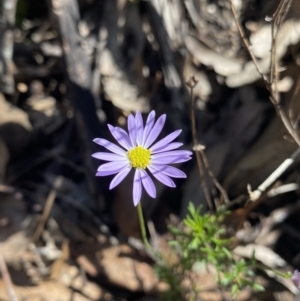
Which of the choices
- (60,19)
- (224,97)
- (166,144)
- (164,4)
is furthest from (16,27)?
(166,144)

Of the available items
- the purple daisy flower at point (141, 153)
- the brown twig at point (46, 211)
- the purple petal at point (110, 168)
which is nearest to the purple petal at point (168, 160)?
the purple daisy flower at point (141, 153)

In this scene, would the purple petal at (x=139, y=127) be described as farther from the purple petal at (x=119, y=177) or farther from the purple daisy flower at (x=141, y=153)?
the purple petal at (x=119, y=177)

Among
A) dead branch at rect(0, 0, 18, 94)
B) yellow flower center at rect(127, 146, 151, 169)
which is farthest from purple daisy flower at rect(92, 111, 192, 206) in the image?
dead branch at rect(0, 0, 18, 94)

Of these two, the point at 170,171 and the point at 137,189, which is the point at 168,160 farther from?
the point at 137,189

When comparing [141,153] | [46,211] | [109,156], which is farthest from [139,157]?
[46,211]

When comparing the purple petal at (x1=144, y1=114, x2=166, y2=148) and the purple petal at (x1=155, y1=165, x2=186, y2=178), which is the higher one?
the purple petal at (x1=144, y1=114, x2=166, y2=148)

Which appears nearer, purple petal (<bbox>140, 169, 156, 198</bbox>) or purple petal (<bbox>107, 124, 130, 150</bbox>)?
purple petal (<bbox>140, 169, 156, 198</bbox>)

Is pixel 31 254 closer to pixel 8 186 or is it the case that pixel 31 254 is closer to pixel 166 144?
pixel 8 186

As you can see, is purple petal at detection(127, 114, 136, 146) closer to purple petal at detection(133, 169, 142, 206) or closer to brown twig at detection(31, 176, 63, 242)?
purple petal at detection(133, 169, 142, 206)
